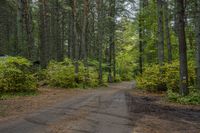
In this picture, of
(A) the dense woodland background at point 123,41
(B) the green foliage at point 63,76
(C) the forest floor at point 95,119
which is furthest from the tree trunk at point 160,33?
(C) the forest floor at point 95,119

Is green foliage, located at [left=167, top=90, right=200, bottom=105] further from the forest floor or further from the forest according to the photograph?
the forest floor

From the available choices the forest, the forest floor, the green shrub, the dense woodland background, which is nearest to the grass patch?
the forest

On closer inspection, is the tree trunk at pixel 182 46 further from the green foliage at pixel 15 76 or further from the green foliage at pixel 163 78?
the green foliage at pixel 15 76

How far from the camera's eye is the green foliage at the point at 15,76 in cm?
1539

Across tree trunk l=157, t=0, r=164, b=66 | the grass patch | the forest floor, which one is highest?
tree trunk l=157, t=0, r=164, b=66

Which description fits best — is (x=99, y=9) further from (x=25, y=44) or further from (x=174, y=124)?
(x=174, y=124)

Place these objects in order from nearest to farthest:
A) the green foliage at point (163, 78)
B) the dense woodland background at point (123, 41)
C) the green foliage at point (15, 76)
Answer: the green foliage at point (15, 76) < the dense woodland background at point (123, 41) < the green foliage at point (163, 78)

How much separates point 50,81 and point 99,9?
923 centimetres

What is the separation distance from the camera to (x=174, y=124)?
8578 millimetres

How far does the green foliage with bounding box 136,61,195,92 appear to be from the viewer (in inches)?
693

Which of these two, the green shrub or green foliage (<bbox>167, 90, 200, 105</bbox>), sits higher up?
the green shrub

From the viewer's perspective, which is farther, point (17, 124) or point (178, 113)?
point (178, 113)

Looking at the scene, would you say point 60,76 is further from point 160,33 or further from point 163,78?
point 160,33

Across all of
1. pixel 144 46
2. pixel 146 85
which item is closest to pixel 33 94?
pixel 146 85
